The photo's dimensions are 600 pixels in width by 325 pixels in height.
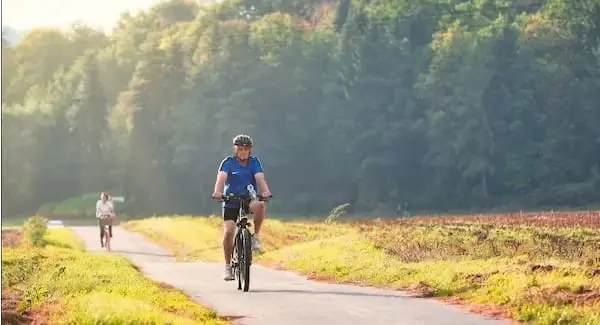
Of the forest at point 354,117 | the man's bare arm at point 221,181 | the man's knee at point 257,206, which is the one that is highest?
the forest at point 354,117

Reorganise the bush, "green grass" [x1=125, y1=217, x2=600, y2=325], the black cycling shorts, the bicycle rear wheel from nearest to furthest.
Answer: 1. "green grass" [x1=125, y1=217, x2=600, y2=325]
2. the black cycling shorts
3. the bicycle rear wheel
4. the bush

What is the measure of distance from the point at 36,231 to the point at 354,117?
47859 millimetres

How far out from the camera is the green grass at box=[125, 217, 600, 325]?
10.2 m

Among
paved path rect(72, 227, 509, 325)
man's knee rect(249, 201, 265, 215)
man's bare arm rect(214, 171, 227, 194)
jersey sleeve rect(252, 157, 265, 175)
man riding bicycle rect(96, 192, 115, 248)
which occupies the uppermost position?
jersey sleeve rect(252, 157, 265, 175)

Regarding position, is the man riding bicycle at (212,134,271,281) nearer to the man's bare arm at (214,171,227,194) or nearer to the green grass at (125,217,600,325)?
the man's bare arm at (214,171,227,194)

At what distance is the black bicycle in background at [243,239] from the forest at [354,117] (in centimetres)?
5946

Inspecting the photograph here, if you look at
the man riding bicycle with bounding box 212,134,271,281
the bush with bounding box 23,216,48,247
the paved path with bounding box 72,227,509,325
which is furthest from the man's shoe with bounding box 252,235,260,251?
the bush with bounding box 23,216,48,247

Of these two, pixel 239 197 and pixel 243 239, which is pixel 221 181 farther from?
pixel 243 239

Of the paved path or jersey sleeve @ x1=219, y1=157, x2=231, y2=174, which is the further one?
jersey sleeve @ x1=219, y1=157, x2=231, y2=174

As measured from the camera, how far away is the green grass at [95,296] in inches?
361

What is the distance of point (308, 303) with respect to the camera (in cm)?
1153

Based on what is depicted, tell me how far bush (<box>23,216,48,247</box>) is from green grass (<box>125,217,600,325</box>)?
16.5 feet

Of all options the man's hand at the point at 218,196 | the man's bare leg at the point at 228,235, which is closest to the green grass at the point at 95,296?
the man's bare leg at the point at 228,235

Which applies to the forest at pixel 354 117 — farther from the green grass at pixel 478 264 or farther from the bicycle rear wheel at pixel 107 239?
the green grass at pixel 478 264
